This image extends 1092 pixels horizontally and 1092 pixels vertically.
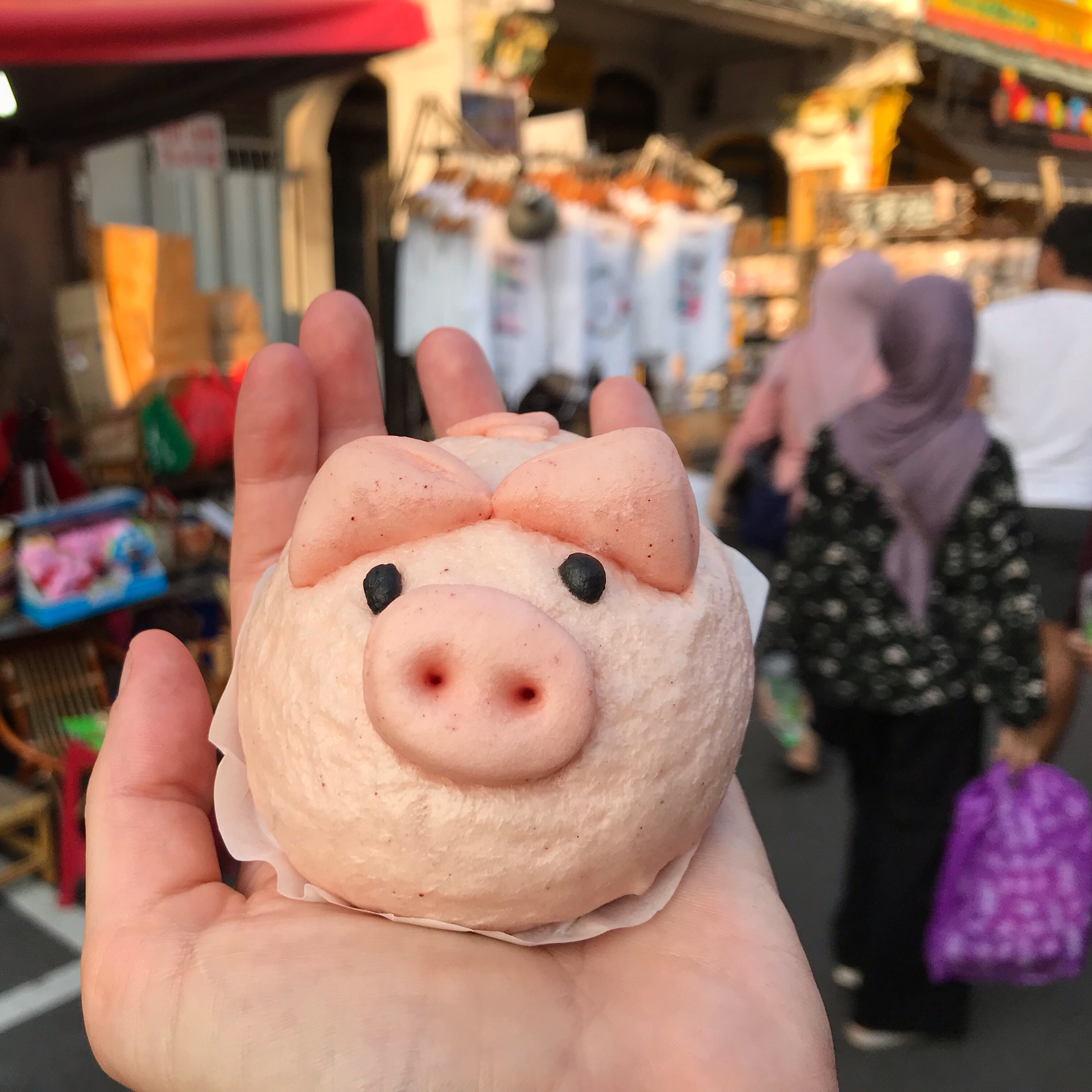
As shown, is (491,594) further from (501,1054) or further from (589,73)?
(589,73)

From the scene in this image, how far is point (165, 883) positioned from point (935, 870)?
210 centimetres

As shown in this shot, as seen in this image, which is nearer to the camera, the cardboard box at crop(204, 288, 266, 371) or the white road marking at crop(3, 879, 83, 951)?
the white road marking at crop(3, 879, 83, 951)

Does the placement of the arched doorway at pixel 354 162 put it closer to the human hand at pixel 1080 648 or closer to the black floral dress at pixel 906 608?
the black floral dress at pixel 906 608

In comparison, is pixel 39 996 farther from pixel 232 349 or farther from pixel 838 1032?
pixel 232 349

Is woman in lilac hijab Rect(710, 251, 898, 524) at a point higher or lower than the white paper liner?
higher

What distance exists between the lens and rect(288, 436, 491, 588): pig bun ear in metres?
1.07

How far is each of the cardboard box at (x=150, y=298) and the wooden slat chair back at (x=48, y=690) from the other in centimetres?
154

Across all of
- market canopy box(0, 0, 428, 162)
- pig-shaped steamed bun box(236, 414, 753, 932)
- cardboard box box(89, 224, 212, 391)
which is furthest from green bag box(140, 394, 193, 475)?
pig-shaped steamed bun box(236, 414, 753, 932)

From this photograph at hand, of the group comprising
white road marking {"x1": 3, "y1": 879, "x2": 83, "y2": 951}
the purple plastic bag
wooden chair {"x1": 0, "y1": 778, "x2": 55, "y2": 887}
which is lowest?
white road marking {"x1": 3, "y1": 879, "x2": 83, "y2": 951}

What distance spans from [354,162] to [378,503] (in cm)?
798

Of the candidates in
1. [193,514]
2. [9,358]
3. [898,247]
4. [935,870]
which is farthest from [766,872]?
[898,247]

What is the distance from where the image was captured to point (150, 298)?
4.47 meters

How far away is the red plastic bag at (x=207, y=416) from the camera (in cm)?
395

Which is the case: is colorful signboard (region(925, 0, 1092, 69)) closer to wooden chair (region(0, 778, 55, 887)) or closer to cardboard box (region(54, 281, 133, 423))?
cardboard box (region(54, 281, 133, 423))
